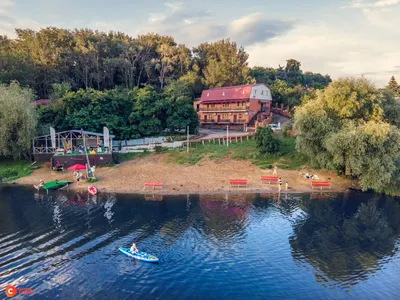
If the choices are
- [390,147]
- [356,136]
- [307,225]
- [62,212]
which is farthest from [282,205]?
[62,212]

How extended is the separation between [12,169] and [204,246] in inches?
1427

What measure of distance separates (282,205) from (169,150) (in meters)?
23.8

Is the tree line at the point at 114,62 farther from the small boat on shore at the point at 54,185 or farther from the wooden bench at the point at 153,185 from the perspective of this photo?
the wooden bench at the point at 153,185

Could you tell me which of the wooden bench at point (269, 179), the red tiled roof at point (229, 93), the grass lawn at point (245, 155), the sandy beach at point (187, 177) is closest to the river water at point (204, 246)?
the sandy beach at point (187, 177)

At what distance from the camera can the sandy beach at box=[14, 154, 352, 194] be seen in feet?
124

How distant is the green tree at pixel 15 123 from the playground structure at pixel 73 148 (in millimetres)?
2663

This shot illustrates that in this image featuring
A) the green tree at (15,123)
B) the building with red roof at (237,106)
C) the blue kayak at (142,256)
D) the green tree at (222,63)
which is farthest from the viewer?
the green tree at (222,63)

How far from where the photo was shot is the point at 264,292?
1791 centimetres

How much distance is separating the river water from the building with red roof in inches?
1370

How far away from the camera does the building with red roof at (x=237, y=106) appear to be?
6712cm

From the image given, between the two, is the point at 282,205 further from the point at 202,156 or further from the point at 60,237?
the point at 60,237

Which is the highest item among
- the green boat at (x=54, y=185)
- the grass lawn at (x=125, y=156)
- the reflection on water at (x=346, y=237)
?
the grass lawn at (x=125, y=156)

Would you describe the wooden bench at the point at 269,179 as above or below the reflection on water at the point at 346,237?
above

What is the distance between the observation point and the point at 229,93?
233ft
